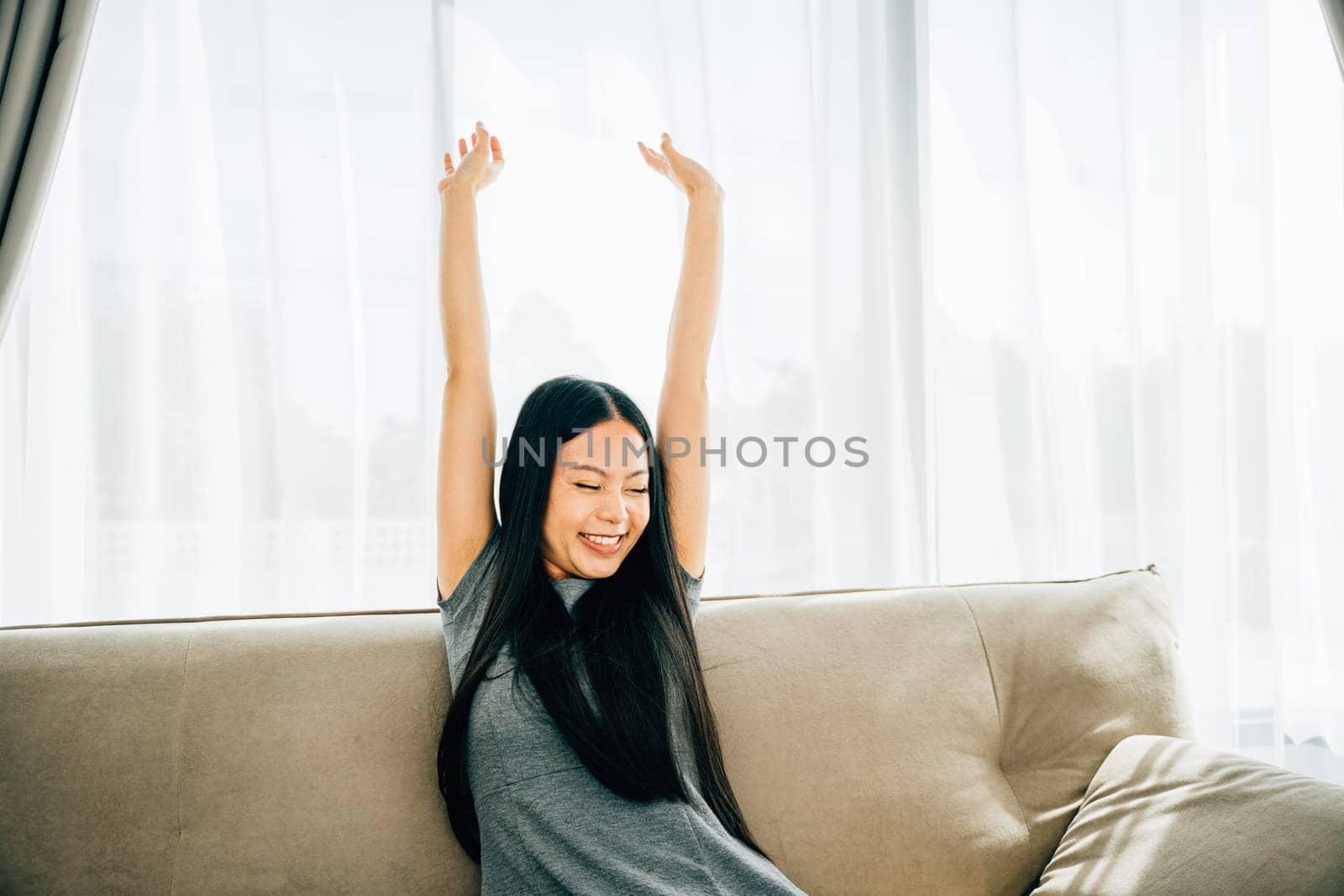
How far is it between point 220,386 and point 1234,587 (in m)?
2.38

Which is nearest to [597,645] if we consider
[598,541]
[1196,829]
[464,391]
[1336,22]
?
[598,541]

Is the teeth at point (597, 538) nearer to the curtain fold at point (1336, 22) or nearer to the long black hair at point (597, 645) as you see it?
the long black hair at point (597, 645)

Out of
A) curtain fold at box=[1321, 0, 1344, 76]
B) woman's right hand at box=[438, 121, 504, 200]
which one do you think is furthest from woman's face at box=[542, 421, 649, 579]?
curtain fold at box=[1321, 0, 1344, 76]

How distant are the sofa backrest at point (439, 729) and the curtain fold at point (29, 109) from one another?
27.9 inches

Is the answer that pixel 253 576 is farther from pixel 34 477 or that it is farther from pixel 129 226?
pixel 129 226

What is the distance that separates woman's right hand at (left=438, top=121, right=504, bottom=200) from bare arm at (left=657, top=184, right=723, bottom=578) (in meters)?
0.37

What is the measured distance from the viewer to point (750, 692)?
1317 millimetres

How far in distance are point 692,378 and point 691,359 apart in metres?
0.04

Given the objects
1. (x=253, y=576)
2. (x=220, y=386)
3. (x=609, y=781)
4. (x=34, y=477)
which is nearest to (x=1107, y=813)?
(x=609, y=781)

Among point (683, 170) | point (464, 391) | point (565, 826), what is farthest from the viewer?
point (683, 170)

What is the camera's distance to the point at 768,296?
1.93 meters

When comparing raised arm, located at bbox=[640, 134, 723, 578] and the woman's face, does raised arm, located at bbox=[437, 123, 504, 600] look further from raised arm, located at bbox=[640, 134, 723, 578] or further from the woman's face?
raised arm, located at bbox=[640, 134, 723, 578]

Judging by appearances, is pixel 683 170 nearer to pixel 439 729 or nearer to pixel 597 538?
pixel 597 538

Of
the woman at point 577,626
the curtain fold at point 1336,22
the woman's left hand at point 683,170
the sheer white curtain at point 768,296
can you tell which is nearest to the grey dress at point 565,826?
the woman at point 577,626
